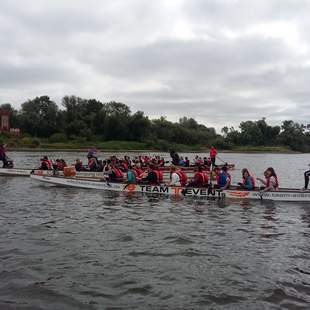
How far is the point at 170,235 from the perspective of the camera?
15055 mm

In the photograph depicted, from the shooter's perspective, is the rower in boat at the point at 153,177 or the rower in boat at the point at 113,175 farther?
the rower in boat at the point at 113,175

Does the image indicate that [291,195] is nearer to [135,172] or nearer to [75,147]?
[135,172]

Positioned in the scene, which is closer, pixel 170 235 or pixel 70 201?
pixel 170 235

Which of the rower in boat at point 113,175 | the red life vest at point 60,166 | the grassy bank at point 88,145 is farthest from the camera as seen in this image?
the grassy bank at point 88,145

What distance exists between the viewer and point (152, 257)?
40.6 ft

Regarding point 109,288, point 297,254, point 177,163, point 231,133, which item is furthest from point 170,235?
point 231,133

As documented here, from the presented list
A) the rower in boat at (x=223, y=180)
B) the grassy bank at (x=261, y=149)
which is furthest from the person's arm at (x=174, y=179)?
the grassy bank at (x=261, y=149)

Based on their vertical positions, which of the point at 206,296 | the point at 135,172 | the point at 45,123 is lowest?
the point at 206,296

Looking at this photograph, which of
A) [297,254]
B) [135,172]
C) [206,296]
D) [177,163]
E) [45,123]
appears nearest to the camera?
[206,296]

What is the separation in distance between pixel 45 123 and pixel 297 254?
118 m

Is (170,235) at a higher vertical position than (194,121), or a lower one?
lower

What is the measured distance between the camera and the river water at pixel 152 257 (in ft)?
31.2

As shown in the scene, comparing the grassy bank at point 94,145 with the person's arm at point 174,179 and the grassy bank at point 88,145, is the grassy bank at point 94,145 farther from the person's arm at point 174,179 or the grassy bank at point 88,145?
the person's arm at point 174,179

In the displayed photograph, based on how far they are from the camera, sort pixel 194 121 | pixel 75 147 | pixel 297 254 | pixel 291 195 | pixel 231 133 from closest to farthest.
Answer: pixel 297 254, pixel 291 195, pixel 75 147, pixel 231 133, pixel 194 121
